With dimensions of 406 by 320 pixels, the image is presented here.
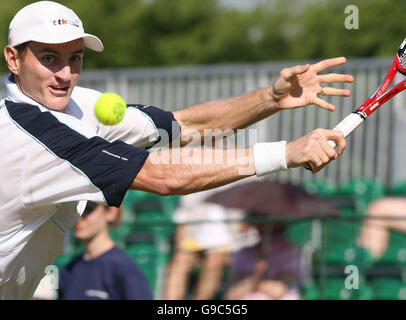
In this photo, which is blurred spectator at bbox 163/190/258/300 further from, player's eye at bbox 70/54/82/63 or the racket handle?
the racket handle

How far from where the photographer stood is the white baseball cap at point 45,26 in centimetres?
466

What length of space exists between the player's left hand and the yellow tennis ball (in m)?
1.02

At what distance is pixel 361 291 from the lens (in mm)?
7914

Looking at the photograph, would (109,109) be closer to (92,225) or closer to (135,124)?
(135,124)

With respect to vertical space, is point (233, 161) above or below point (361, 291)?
above

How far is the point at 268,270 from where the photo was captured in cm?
798

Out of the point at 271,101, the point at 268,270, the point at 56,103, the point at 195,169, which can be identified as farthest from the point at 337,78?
the point at 268,270

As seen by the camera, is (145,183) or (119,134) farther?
(119,134)

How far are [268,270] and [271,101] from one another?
3.06 metres

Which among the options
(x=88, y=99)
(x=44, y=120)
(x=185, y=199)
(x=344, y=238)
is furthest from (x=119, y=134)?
(x=185, y=199)

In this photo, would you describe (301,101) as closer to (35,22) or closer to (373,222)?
(35,22)

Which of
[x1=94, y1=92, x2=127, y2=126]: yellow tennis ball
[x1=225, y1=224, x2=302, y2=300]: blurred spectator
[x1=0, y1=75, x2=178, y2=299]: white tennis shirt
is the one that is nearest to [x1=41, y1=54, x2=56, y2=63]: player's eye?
[x1=0, y1=75, x2=178, y2=299]: white tennis shirt

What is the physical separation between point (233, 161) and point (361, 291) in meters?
4.01

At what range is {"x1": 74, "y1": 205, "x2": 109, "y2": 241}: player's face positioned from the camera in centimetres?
719
